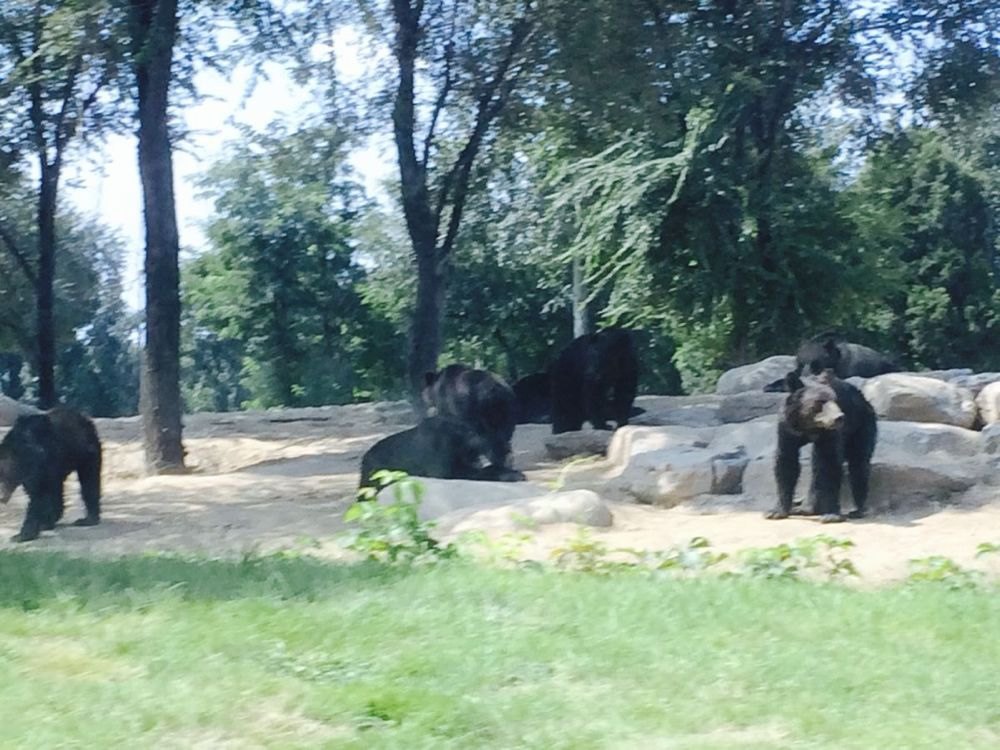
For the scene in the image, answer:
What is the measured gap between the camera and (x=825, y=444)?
437 inches

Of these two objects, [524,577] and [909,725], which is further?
[524,577]

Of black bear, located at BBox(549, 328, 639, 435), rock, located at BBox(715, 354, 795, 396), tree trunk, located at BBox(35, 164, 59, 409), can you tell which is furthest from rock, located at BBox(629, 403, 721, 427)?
tree trunk, located at BBox(35, 164, 59, 409)

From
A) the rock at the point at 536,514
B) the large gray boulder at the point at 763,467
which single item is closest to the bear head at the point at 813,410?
the large gray boulder at the point at 763,467

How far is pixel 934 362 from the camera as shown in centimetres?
4106

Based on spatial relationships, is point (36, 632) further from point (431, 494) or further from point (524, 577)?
point (431, 494)

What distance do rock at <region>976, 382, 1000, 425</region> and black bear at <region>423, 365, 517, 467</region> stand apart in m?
5.25

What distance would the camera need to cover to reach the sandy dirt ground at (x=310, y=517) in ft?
31.4

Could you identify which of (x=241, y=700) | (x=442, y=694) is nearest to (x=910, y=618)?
(x=442, y=694)

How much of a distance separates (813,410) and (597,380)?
265 inches

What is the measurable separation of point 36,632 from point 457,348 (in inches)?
1314

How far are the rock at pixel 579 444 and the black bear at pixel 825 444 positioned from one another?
4663 millimetres

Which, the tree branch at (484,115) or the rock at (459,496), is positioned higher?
the tree branch at (484,115)

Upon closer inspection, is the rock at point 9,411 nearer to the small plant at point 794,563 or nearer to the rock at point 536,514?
the rock at point 536,514

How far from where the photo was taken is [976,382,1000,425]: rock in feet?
49.0
